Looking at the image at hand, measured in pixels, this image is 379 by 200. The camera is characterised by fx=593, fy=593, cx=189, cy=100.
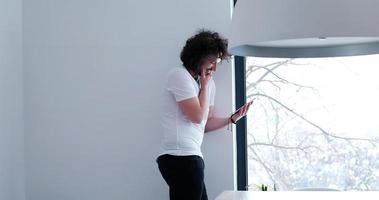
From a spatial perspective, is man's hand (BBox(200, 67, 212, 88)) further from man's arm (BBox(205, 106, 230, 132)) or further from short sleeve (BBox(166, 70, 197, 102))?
man's arm (BBox(205, 106, 230, 132))

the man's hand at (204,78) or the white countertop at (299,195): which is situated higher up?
the man's hand at (204,78)

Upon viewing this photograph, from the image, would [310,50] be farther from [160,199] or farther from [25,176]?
[25,176]

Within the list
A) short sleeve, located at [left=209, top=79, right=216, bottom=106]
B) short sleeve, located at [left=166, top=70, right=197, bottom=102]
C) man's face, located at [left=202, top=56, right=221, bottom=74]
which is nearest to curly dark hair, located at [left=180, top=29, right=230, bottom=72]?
man's face, located at [left=202, top=56, right=221, bottom=74]

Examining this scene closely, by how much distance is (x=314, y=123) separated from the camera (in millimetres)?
4195

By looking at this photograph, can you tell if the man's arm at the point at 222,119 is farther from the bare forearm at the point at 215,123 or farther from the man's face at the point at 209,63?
the man's face at the point at 209,63

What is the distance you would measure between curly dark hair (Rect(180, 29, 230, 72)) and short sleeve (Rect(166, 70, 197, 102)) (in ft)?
0.43

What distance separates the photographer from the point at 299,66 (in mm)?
4203

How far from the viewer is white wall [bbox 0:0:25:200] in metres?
3.98

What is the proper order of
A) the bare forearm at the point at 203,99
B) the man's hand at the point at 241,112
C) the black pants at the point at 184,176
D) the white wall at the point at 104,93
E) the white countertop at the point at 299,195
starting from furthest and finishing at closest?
the white wall at the point at 104,93, the man's hand at the point at 241,112, the bare forearm at the point at 203,99, the black pants at the point at 184,176, the white countertop at the point at 299,195

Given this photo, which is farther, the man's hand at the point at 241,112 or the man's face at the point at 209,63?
the man's hand at the point at 241,112

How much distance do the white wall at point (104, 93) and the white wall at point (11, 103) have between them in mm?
61

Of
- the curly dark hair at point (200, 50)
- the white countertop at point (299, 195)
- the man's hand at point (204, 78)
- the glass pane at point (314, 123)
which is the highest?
the curly dark hair at point (200, 50)

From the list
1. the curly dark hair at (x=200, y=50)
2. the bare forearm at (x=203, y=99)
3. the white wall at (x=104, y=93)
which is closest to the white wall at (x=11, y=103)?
the white wall at (x=104, y=93)

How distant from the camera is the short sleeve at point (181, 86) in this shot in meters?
3.50
